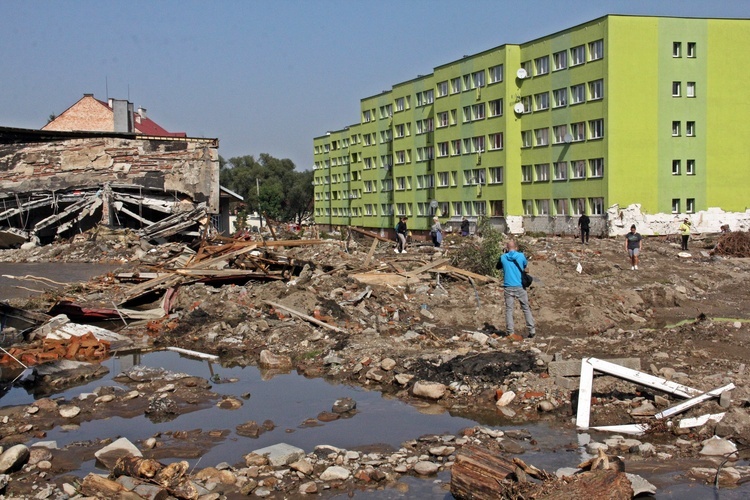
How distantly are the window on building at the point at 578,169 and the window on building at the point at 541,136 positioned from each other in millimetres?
3513

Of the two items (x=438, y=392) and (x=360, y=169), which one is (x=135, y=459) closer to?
(x=438, y=392)

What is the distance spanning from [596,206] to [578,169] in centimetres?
302

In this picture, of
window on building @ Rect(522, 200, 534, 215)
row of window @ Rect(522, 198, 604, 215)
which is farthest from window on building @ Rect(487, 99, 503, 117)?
row of window @ Rect(522, 198, 604, 215)

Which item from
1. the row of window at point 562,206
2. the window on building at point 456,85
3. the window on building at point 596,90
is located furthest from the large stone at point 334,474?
the window on building at point 456,85

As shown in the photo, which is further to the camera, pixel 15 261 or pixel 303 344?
pixel 15 261

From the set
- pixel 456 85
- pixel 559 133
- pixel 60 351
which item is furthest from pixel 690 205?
pixel 60 351

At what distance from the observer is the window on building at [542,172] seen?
2021 inches

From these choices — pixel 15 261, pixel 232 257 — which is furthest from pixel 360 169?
pixel 232 257

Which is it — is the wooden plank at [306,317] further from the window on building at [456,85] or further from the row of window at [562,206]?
the window on building at [456,85]

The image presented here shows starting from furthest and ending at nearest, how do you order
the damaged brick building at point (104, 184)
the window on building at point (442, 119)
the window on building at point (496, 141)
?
the window on building at point (442, 119) < the window on building at point (496, 141) < the damaged brick building at point (104, 184)

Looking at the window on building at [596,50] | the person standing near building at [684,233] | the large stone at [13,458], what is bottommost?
the large stone at [13,458]

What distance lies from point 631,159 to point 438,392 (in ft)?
129

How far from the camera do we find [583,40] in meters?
46.8

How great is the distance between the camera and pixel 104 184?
35094 millimetres
